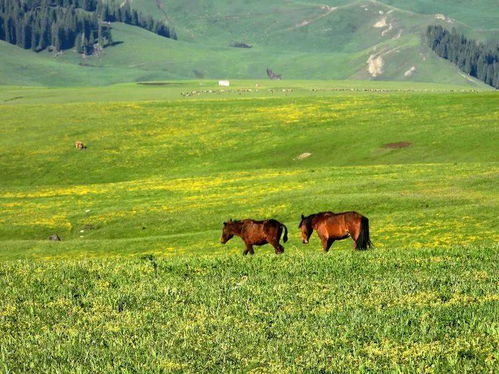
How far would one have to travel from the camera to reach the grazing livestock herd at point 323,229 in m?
30.7

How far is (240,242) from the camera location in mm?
46625

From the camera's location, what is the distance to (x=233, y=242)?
154 ft

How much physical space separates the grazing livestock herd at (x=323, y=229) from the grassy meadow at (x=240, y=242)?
225 centimetres

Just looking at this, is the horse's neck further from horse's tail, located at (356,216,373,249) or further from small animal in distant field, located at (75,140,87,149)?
small animal in distant field, located at (75,140,87,149)

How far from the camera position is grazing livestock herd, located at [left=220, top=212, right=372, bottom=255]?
101 feet

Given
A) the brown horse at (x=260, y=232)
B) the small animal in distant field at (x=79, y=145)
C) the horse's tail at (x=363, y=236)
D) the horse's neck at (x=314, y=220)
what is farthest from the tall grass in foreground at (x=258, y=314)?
the small animal in distant field at (x=79, y=145)

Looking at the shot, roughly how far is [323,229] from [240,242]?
15.6 m

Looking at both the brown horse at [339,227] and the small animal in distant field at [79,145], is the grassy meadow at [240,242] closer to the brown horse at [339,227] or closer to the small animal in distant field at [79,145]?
the small animal in distant field at [79,145]

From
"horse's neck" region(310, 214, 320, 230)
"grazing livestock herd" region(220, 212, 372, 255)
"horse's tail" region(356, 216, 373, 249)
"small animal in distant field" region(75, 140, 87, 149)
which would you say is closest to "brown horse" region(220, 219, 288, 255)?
"grazing livestock herd" region(220, 212, 372, 255)

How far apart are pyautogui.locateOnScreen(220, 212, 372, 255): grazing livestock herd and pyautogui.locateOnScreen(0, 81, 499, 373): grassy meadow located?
2.25 m

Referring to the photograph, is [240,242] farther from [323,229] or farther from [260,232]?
[323,229]

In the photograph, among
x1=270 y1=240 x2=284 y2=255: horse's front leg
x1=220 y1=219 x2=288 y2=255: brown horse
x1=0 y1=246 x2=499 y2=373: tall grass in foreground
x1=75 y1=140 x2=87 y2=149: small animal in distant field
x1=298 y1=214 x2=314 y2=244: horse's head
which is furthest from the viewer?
x1=75 y1=140 x2=87 y2=149: small animal in distant field

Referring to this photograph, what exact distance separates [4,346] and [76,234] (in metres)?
41.4

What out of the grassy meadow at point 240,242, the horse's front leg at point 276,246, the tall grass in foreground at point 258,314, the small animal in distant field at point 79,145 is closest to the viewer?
the tall grass in foreground at point 258,314
